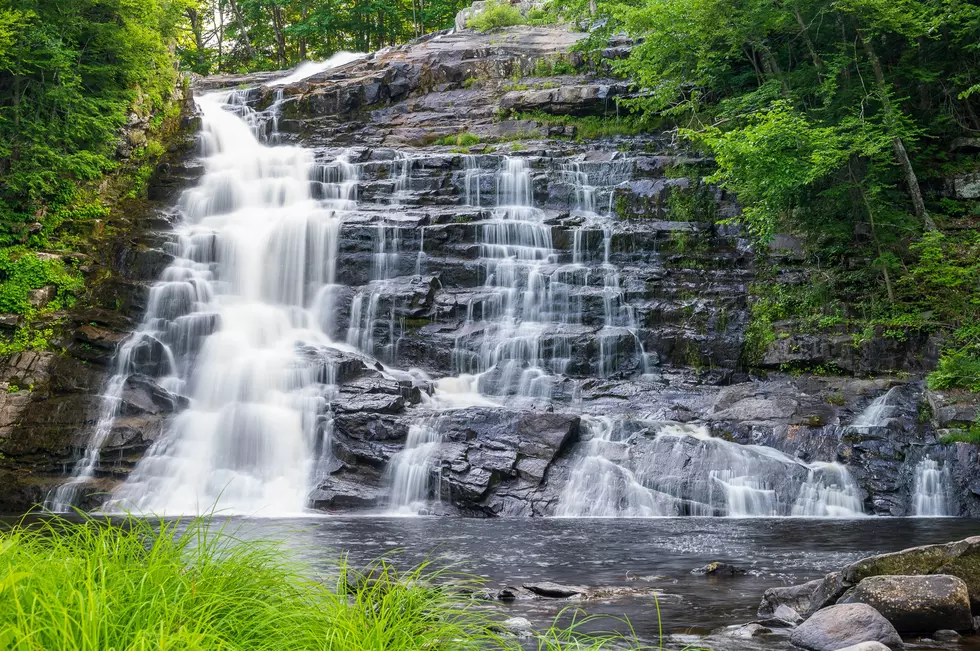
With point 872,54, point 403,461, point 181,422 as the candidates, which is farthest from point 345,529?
point 872,54

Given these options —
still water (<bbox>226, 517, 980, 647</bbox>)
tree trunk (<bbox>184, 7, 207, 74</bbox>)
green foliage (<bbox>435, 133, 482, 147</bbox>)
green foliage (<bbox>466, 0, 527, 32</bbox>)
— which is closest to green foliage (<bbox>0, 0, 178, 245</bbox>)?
green foliage (<bbox>435, 133, 482, 147</bbox>)

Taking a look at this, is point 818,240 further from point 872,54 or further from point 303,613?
point 303,613

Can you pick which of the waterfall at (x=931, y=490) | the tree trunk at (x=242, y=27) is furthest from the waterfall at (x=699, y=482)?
the tree trunk at (x=242, y=27)

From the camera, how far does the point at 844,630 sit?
5.59 meters

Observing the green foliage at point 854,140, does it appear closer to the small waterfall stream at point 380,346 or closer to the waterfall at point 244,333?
the small waterfall stream at point 380,346

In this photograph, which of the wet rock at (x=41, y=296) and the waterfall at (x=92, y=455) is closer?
the waterfall at (x=92, y=455)

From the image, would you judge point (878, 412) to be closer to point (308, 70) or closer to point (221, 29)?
point (308, 70)

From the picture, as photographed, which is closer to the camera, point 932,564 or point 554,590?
point 932,564

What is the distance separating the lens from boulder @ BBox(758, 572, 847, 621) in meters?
6.49

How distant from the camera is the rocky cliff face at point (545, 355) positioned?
46.9 ft

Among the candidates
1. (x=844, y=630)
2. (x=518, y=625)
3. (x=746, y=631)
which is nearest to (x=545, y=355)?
(x=746, y=631)

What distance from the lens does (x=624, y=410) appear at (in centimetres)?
1709

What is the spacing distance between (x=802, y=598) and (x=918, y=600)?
42.3 inches

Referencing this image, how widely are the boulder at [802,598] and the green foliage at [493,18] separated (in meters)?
32.7
